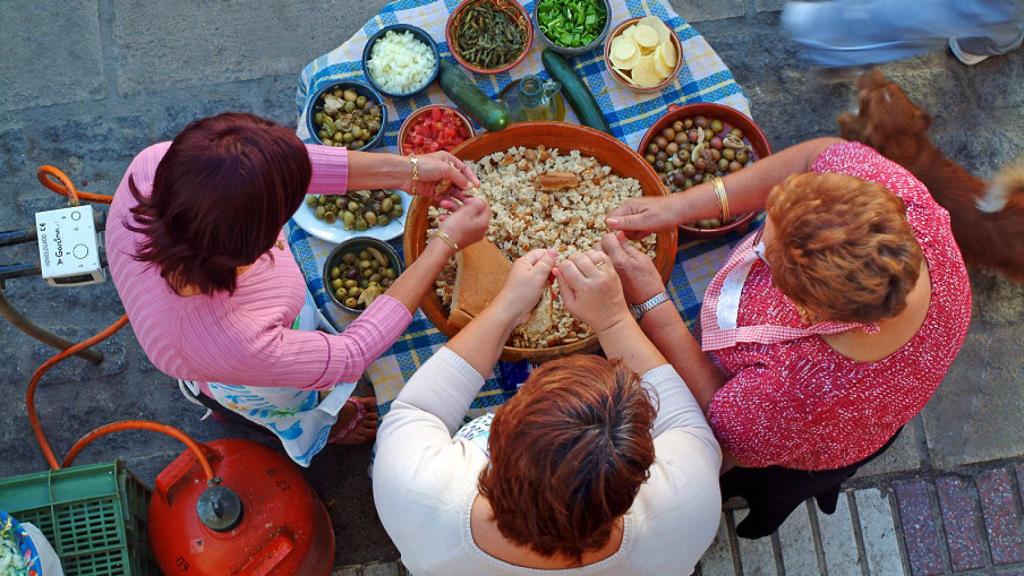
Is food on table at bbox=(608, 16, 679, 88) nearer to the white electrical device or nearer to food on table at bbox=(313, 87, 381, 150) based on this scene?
food on table at bbox=(313, 87, 381, 150)

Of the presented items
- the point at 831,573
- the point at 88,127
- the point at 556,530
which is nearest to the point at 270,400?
the point at 556,530

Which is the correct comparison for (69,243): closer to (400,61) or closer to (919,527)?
(400,61)

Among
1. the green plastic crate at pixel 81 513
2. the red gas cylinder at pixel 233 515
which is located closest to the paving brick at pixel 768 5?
the red gas cylinder at pixel 233 515

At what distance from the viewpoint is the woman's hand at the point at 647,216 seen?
219 cm

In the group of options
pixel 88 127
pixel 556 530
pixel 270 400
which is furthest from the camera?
pixel 88 127

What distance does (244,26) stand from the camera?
356cm

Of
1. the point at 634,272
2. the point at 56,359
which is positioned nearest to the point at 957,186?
the point at 634,272

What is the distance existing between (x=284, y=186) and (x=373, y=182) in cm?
53

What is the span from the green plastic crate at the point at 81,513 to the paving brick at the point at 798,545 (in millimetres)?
2404

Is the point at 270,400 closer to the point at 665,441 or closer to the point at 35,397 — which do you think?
the point at 665,441

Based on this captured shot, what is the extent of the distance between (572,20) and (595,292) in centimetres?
103

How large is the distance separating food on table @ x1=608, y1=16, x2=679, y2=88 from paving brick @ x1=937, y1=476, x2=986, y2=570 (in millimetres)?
2137

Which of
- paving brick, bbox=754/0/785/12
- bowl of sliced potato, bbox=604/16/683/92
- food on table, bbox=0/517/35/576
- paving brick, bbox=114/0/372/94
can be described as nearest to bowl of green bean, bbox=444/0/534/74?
bowl of sliced potato, bbox=604/16/683/92

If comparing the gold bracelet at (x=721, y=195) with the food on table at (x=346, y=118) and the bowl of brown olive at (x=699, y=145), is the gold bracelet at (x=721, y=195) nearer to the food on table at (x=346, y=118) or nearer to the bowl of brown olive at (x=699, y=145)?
the bowl of brown olive at (x=699, y=145)
